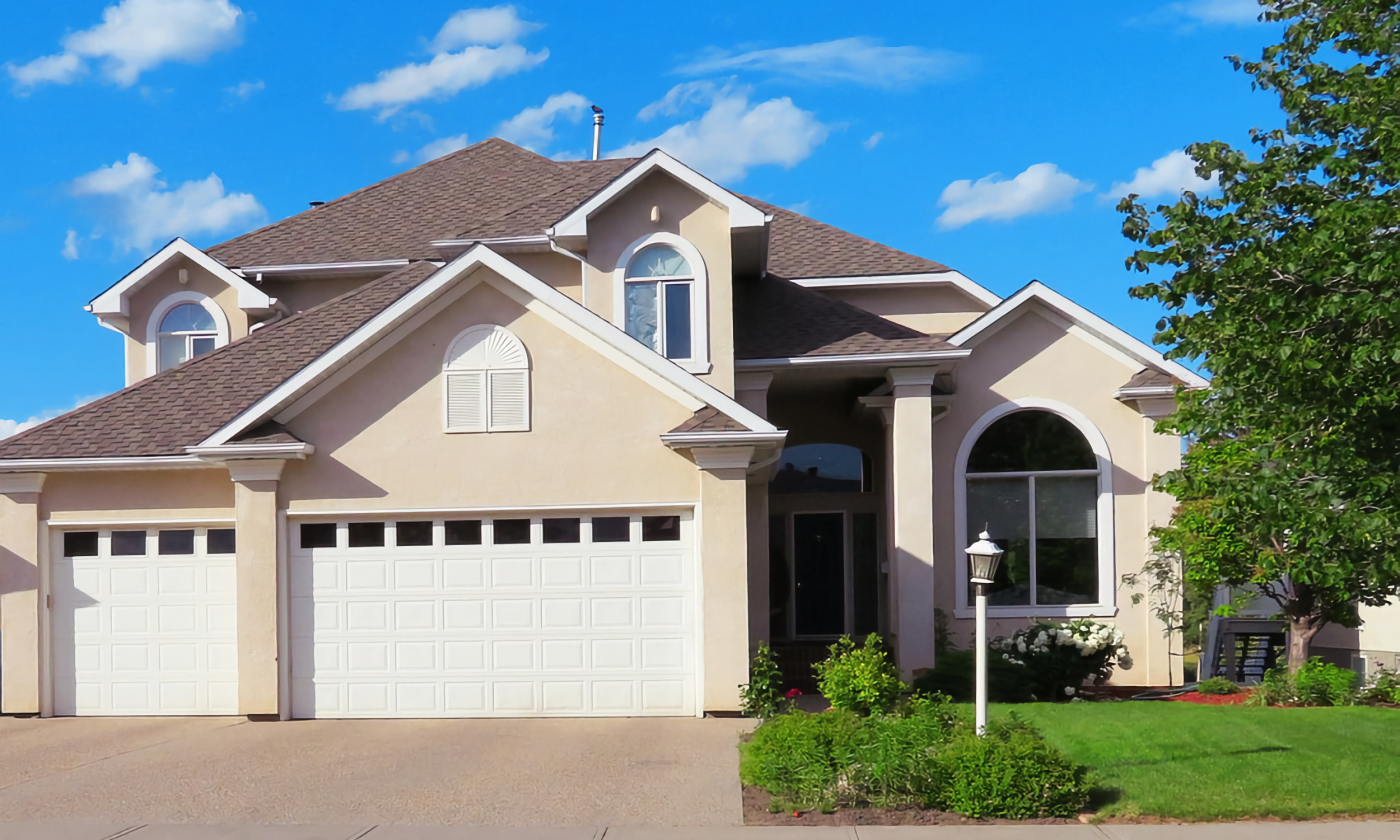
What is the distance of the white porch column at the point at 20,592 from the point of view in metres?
14.8

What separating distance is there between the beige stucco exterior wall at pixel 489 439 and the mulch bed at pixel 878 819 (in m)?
5.54

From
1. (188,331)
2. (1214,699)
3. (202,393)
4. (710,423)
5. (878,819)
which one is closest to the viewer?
(878,819)

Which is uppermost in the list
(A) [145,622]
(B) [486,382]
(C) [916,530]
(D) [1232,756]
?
(B) [486,382]

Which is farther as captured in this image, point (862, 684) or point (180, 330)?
point (180, 330)

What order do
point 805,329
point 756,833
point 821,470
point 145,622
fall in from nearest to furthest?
point 756,833
point 145,622
point 805,329
point 821,470

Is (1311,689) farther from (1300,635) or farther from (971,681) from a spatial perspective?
(971,681)

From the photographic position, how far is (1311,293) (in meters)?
8.95

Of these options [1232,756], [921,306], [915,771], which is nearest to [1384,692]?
[1232,756]

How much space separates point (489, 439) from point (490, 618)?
2.12 metres

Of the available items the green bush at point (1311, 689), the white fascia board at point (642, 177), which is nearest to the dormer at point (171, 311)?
the white fascia board at point (642, 177)

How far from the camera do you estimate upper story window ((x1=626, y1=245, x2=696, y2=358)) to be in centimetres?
1585

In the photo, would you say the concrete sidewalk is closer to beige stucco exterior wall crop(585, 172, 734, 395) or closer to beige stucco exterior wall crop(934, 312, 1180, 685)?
beige stucco exterior wall crop(585, 172, 734, 395)

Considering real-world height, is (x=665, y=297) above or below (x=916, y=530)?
above

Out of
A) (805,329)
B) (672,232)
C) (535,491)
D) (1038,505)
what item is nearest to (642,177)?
(672,232)
